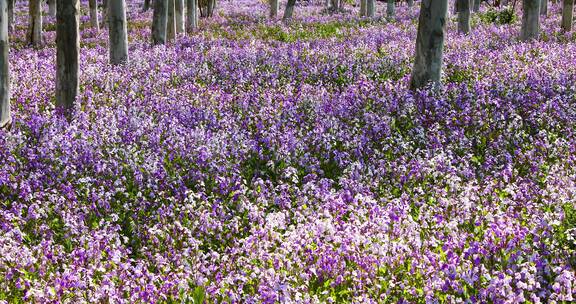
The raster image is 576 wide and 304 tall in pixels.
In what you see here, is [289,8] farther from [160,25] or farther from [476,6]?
[476,6]

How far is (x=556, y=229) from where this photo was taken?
18.0 feet

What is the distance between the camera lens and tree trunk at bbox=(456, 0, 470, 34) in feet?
71.0

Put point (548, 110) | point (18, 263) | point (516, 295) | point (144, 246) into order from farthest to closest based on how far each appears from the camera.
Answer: point (548, 110)
point (144, 246)
point (18, 263)
point (516, 295)

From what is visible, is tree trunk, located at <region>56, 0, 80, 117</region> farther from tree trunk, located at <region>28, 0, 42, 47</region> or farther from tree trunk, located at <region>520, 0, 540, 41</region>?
tree trunk, located at <region>28, 0, 42, 47</region>

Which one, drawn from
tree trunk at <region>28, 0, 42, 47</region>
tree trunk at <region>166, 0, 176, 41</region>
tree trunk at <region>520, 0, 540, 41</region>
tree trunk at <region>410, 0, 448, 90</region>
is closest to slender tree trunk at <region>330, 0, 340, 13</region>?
tree trunk at <region>166, 0, 176, 41</region>

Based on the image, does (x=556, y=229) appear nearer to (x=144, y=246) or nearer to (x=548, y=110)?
(x=144, y=246)

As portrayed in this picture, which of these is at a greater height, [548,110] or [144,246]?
[548,110]

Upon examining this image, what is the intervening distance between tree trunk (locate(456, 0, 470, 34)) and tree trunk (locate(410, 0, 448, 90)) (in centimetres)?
1092

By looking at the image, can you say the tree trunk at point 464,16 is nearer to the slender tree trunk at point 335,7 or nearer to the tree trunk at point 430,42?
the tree trunk at point 430,42

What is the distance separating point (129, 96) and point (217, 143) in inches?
170

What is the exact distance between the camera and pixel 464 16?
21938 mm

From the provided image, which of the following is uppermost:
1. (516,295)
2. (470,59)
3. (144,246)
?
(470,59)

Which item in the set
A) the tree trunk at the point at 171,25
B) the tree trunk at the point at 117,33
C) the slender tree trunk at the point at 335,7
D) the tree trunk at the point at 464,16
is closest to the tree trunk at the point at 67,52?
the tree trunk at the point at 117,33

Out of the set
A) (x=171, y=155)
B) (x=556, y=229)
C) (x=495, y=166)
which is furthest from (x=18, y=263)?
(x=495, y=166)
